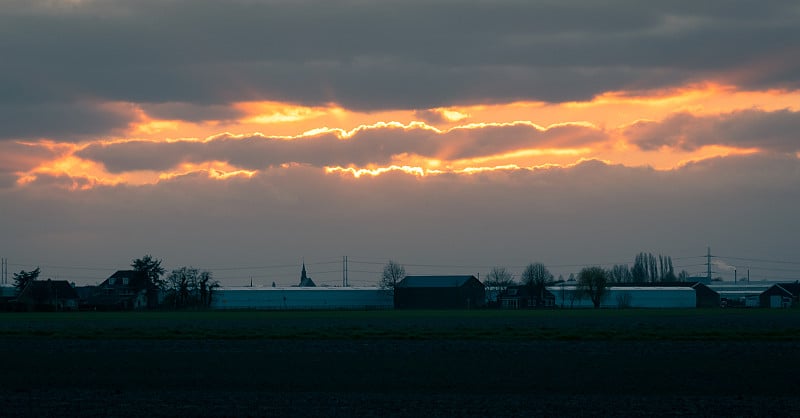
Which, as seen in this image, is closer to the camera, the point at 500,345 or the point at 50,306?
the point at 500,345

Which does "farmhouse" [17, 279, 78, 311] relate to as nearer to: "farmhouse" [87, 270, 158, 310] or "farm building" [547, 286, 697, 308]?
"farmhouse" [87, 270, 158, 310]

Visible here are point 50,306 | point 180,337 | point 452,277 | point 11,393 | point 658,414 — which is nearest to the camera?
point 658,414

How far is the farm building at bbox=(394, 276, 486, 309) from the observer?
190 meters

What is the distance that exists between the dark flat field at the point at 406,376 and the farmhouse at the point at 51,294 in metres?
121

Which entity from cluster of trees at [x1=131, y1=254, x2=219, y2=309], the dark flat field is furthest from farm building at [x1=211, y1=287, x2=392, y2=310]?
the dark flat field

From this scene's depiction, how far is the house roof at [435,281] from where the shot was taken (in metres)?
192

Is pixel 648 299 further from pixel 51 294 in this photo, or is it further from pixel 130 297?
pixel 51 294

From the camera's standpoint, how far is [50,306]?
159m

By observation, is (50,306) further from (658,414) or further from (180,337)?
(658,414)

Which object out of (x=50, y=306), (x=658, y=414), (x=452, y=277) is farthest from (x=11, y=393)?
(x=452, y=277)

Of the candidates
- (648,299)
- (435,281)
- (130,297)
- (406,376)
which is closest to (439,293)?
(435,281)

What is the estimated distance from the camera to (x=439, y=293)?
19175cm

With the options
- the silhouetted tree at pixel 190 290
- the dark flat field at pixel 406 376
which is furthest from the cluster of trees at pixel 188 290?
the dark flat field at pixel 406 376

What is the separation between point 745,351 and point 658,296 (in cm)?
15484
